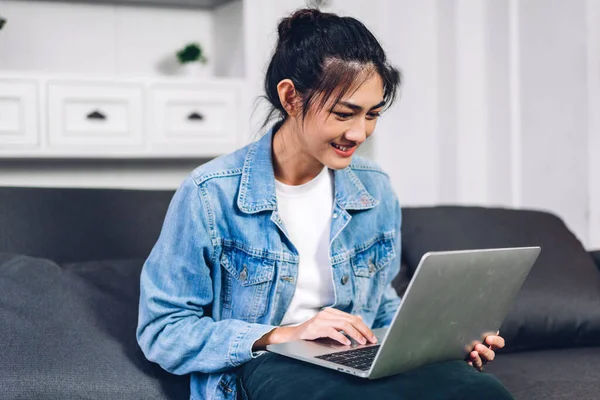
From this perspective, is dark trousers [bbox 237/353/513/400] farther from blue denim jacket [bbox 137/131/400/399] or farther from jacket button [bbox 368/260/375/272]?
jacket button [bbox 368/260/375/272]

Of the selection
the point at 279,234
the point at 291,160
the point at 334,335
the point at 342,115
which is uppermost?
the point at 342,115

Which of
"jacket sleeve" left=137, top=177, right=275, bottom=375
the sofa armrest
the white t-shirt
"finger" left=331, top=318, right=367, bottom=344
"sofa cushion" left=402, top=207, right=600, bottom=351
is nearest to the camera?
"finger" left=331, top=318, right=367, bottom=344

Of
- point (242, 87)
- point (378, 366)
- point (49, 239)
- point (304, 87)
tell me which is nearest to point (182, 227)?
point (304, 87)

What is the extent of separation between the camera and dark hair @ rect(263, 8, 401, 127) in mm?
1564

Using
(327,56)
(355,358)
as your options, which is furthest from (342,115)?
(355,358)

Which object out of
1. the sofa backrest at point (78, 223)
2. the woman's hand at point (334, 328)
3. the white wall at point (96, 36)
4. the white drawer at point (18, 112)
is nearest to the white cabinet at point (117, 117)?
the white drawer at point (18, 112)

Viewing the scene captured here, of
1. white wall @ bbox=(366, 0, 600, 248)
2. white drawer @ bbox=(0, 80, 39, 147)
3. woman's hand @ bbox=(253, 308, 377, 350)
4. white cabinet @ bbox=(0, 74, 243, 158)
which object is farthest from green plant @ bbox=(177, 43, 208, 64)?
woman's hand @ bbox=(253, 308, 377, 350)

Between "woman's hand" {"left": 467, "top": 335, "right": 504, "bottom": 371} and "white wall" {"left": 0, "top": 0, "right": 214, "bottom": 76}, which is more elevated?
"white wall" {"left": 0, "top": 0, "right": 214, "bottom": 76}

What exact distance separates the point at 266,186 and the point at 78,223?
0.74 meters

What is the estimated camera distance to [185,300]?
5.16ft

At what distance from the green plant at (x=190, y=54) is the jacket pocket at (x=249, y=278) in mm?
1487

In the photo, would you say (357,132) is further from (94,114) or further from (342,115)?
(94,114)

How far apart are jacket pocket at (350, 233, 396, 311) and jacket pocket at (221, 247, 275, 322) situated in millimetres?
208

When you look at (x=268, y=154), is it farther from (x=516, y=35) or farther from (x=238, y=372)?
(x=516, y=35)
